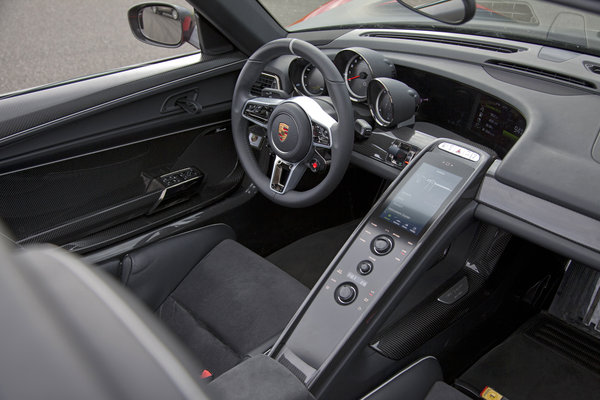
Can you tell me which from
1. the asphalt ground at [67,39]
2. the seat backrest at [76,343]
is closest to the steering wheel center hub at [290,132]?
the seat backrest at [76,343]

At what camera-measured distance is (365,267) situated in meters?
1.73

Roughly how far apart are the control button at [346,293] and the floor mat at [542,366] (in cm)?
60

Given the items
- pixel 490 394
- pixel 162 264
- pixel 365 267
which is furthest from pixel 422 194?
pixel 162 264

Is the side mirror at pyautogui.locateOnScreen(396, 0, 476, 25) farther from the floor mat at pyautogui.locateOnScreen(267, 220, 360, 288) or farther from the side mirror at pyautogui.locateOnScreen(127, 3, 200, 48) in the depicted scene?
the floor mat at pyautogui.locateOnScreen(267, 220, 360, 288)

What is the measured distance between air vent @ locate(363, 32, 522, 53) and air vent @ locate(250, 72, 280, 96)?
449 mm

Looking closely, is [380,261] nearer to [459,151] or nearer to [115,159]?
[459,151]

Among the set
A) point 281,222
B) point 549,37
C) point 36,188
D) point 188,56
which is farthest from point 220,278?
point 549,37

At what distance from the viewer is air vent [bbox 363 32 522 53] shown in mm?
1990

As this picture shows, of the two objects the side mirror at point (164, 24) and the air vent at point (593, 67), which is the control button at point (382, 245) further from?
the side mirror at point (164, 24)

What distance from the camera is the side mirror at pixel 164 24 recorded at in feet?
7.06

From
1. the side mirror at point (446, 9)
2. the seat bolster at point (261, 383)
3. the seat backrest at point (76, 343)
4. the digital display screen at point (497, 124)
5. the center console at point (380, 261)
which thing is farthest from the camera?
the digital display screen at point (497, 124)

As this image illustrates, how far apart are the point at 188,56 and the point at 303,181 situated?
27.4 inches

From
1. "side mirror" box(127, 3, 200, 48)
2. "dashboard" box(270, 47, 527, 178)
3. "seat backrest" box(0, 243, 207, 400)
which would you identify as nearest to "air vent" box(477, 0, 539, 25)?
"dashboard" box(270, 47, 527, 178)

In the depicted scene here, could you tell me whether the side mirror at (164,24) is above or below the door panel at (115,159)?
above
